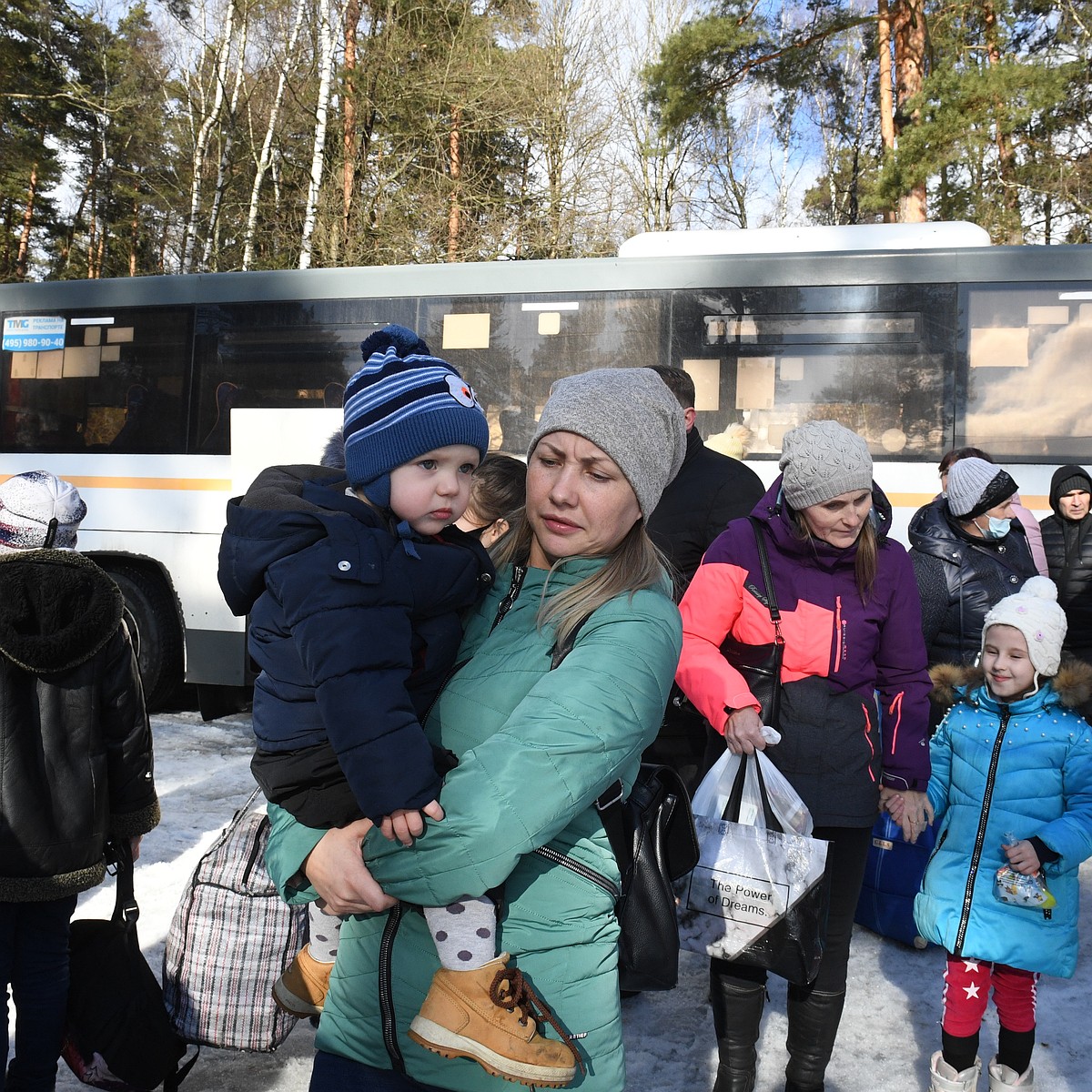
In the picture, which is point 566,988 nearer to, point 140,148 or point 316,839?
point 316,839

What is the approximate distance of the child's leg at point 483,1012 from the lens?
1.39m

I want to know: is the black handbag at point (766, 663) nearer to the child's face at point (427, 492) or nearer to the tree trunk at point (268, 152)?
the child's face at point (427, 492)

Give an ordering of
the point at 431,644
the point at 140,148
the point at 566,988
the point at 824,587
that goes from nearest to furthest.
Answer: the point at 566,988
the point at 431,644
the point at 824,587
the point at 140,148

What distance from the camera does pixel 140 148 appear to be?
28016 millimetres

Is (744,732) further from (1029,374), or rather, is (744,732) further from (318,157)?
(318,157)

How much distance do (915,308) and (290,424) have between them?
4791 mm

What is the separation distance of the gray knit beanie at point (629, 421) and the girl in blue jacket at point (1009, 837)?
6.17 ft

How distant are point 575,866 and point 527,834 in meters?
0.20

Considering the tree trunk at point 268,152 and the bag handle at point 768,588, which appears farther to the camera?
the tree trunk at point 268,152

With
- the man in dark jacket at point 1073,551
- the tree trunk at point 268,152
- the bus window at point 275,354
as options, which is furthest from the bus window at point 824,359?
the tree trunk at point 268,152

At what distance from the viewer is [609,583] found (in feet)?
5.23

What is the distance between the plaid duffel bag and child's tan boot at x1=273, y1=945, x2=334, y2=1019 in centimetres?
56

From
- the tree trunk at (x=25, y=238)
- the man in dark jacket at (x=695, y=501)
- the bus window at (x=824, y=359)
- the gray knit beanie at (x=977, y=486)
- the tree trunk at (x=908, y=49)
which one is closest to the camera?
the man in dark jacket at (x=695, y=501)

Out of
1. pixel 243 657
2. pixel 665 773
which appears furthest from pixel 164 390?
pixel 665 773
